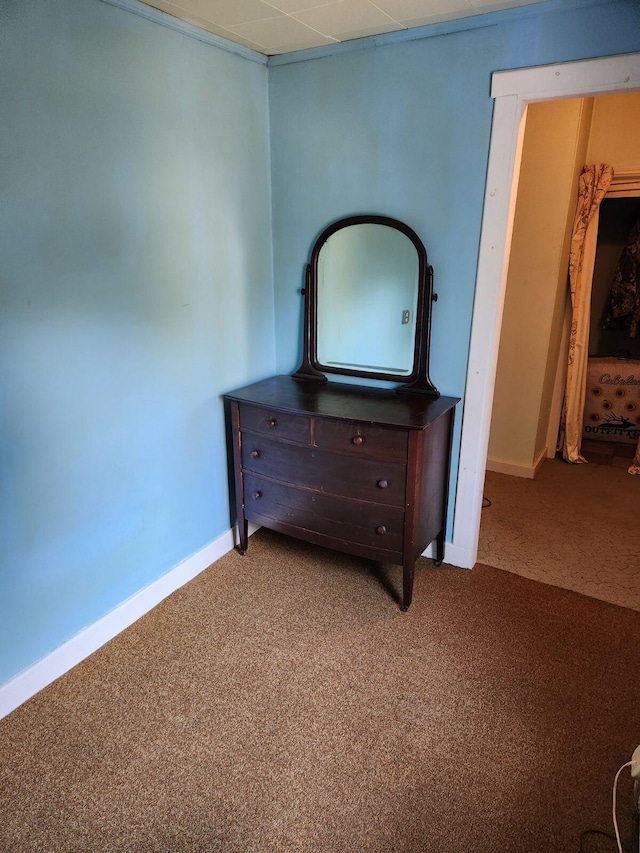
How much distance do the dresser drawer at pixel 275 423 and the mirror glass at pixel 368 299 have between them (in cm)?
49

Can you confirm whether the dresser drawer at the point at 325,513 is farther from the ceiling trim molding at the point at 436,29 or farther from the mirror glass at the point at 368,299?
the ceiling trim molding at the point at 436,29

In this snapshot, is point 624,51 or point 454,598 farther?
point 454,598

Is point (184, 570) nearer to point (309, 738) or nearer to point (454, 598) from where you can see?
point (309, 738)

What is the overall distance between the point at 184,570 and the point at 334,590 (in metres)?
0.69

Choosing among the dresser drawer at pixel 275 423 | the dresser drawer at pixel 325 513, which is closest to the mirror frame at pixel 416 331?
the dresser drawer at pixel 275 423

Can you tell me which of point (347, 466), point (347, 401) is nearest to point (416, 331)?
point (347, 401)

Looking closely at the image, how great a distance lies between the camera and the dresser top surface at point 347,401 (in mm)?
2158

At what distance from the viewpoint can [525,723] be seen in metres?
1.75

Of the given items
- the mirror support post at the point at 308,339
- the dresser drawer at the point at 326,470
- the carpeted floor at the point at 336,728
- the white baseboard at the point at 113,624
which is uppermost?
the mirror support post at the point at 308,339

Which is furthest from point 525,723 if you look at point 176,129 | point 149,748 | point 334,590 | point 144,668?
point 176,129

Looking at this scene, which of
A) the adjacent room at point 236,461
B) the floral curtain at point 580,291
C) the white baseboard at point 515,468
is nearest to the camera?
the adjacent room at point 236,461

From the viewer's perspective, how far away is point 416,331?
2424 mm

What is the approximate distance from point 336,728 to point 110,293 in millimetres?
1662

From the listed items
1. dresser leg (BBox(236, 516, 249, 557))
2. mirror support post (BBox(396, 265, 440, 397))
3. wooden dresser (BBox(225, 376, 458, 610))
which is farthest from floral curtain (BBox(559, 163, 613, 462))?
dresser leg (BBox(236, 516, 249, 557))
